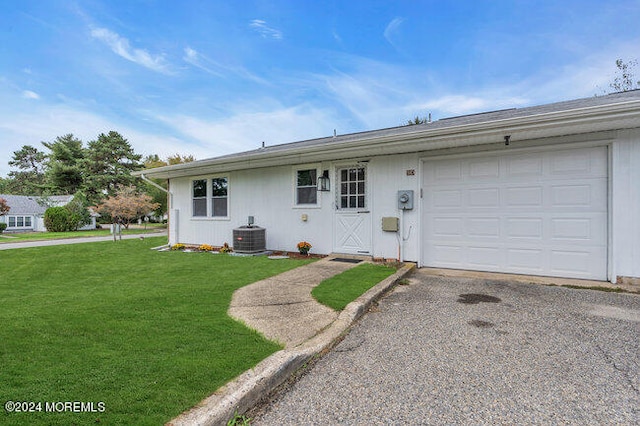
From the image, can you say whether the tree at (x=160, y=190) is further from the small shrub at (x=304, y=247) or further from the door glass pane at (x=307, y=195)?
the small shrub at (x=304, y=247)

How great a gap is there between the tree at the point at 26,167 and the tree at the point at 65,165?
15488 millimetres

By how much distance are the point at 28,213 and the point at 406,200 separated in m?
→ 37.2

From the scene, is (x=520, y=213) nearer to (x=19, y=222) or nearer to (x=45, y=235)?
(x=45, y=235)

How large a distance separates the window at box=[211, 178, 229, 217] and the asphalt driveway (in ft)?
22.0

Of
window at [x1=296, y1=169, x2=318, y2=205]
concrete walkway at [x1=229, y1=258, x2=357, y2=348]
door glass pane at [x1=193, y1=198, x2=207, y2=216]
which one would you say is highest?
window at [x1=296, y1=169, x2=318, y2=205]

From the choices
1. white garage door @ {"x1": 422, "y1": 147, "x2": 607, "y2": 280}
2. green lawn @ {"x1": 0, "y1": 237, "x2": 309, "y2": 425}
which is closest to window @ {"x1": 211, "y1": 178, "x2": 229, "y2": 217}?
green lawn @ {"x1": 0, "y1": 237, "x2": 309, "y2": 425}

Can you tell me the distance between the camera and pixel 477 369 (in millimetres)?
2268

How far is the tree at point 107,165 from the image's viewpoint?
32.2 metres

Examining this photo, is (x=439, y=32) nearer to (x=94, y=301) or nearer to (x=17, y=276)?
(x=94, y=301)

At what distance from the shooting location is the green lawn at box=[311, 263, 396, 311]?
3772 mm

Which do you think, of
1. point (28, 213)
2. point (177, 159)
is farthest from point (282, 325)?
point (28, 213)

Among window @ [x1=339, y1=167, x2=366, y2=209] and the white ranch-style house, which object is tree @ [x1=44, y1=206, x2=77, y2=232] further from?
window @ [x1=339, y1=167, x2=366, y2=209]

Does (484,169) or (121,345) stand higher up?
(484,169)

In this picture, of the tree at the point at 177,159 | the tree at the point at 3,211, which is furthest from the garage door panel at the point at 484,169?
the tree at the point at 3,211
